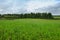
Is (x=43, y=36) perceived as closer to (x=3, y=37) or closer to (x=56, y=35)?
(x=56, y=35)

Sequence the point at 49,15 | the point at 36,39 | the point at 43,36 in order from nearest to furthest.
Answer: the point at 36,39 → the point at 43,36 → the point at 49,15

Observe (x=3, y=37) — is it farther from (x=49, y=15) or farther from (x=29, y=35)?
(x=49, y=15)

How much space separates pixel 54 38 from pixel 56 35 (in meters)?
1.01

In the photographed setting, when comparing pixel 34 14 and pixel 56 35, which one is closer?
pixel 56 35

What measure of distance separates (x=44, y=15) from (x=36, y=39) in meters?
82.6

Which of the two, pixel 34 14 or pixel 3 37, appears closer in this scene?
pixel 3 37

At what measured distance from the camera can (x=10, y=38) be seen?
14523mm

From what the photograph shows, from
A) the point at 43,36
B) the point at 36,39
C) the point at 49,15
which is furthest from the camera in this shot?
the point at 49,15

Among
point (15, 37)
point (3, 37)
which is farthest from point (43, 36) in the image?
point (3, 37)

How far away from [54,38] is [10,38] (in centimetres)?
405

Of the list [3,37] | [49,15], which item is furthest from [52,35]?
[49,15]

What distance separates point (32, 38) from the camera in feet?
47.6

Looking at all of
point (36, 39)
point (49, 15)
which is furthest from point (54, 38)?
point (49, 15)

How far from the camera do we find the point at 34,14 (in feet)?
319
